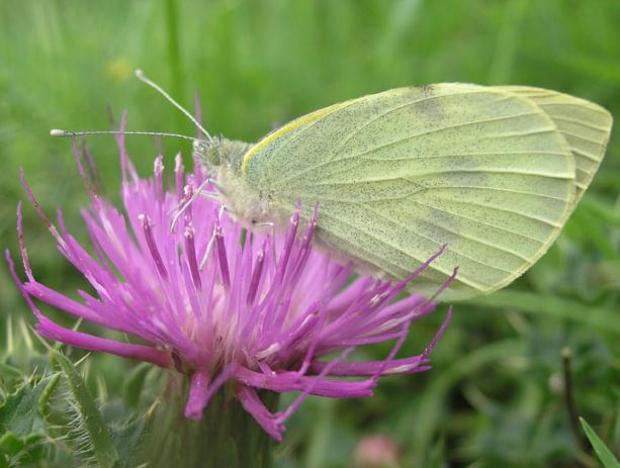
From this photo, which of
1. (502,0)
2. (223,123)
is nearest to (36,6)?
(223,123)

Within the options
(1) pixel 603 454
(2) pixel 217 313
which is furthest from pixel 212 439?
(1) pixel 603 454

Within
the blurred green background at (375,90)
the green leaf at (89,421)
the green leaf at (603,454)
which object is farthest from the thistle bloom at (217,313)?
the green leaf at (603,454)

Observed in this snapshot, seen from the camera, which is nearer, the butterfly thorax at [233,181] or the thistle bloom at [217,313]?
the thistle bloom at [217,313]

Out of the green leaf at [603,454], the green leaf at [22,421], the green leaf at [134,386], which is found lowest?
the green leaf at [134,386]

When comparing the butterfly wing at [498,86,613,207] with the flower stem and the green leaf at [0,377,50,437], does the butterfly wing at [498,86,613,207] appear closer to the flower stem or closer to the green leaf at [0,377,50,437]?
the flower stem

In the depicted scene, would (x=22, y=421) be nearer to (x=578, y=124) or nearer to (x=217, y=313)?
(x=217, y=313)

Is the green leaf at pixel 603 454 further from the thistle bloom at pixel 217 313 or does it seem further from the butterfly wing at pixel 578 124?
the butterfly wing at pixel 578 124
